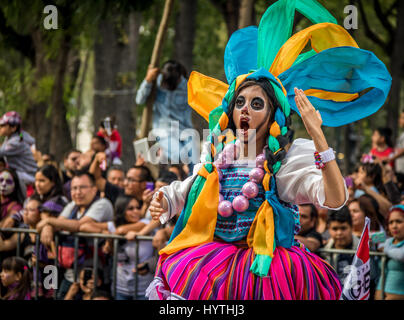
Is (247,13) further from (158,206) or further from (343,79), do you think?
(158,206)

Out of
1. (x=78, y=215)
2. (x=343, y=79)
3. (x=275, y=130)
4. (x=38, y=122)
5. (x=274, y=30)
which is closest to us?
(x=275, y=130)

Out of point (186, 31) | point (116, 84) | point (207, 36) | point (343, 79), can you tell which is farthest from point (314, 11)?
point (207, 36)

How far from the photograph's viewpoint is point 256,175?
11.3 feet

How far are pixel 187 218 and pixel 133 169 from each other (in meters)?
2.86

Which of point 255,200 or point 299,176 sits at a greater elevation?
point 299,176

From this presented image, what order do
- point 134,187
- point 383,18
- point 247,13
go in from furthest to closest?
point 383,18, point 134,187, point 247,13

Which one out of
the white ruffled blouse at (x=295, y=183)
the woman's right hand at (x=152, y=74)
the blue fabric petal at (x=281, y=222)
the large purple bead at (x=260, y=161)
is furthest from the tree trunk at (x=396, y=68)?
the blue fabric petal at (x=281, y=222)

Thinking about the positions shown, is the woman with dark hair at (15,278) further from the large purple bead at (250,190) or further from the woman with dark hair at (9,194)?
the large purple bead at (250,190)

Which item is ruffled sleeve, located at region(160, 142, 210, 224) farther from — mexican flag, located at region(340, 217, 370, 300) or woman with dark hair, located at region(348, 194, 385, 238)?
woman with dark hair, located at region(348, 194, 385, 238)

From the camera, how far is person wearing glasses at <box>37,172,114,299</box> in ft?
18.4

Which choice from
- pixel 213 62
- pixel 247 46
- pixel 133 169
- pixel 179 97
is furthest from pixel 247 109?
pixel 213 62

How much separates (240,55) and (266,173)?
0.92 m
